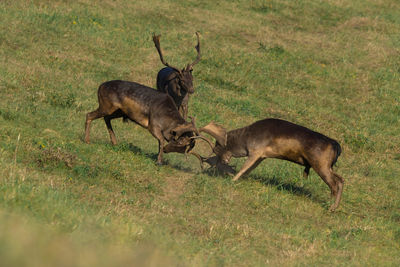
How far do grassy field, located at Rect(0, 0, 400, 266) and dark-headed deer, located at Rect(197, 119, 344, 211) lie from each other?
517mm

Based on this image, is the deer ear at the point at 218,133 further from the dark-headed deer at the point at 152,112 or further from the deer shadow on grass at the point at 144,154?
the deer shadow on grass at the point at 144,154

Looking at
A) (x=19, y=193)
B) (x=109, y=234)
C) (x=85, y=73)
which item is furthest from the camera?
(x=85, y=73)

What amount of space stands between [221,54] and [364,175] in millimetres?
10271

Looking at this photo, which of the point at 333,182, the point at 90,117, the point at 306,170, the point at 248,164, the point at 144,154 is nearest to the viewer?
the point at 333,182

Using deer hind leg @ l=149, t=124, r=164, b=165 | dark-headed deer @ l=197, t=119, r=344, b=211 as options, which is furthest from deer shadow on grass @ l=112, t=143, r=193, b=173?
dark-headed deer @ l=197, t=119, r=344, b=211

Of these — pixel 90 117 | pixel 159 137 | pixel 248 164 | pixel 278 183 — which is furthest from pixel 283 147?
pixel 90 117

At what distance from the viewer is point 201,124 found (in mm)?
17531

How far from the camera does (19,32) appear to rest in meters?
21.6

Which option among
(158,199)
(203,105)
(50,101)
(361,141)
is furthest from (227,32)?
(158,199)

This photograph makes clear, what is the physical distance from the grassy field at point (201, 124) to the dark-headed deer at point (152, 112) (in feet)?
2.15

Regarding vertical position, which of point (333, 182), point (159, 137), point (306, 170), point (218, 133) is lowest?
point (306, 170)

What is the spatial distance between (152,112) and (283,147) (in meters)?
2.99

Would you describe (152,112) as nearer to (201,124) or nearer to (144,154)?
(144,154)

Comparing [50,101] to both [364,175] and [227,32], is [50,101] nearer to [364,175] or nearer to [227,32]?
[364,175]
